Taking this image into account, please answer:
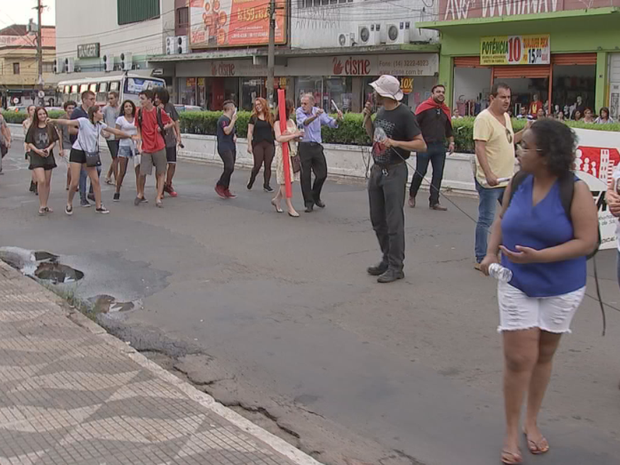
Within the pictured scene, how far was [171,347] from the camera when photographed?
20.0 ft

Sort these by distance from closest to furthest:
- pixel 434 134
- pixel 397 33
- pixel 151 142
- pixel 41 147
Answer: pixel 41 147, pixel 434 134, pixel 151 142, pixel 397 33

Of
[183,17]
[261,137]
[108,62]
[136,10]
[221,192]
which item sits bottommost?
[221,192]

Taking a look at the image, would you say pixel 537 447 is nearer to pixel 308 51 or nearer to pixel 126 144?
pixel 126 144

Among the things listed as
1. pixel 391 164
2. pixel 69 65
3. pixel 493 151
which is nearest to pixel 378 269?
pixel 391 164

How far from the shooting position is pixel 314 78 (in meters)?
36.4

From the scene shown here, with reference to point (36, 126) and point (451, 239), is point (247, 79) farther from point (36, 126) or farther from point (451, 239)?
point (451, 239)

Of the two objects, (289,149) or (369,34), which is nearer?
(289,149)

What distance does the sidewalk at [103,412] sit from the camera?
4109mm

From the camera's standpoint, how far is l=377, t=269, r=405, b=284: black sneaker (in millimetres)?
7832

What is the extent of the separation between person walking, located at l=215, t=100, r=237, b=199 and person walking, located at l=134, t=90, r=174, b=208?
3.83 ft

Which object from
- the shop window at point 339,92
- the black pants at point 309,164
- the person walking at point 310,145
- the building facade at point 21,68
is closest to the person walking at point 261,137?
the person walking at point 310,145

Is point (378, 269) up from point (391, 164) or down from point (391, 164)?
down

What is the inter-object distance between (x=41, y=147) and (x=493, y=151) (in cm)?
706

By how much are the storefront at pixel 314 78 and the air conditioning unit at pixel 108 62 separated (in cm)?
720
